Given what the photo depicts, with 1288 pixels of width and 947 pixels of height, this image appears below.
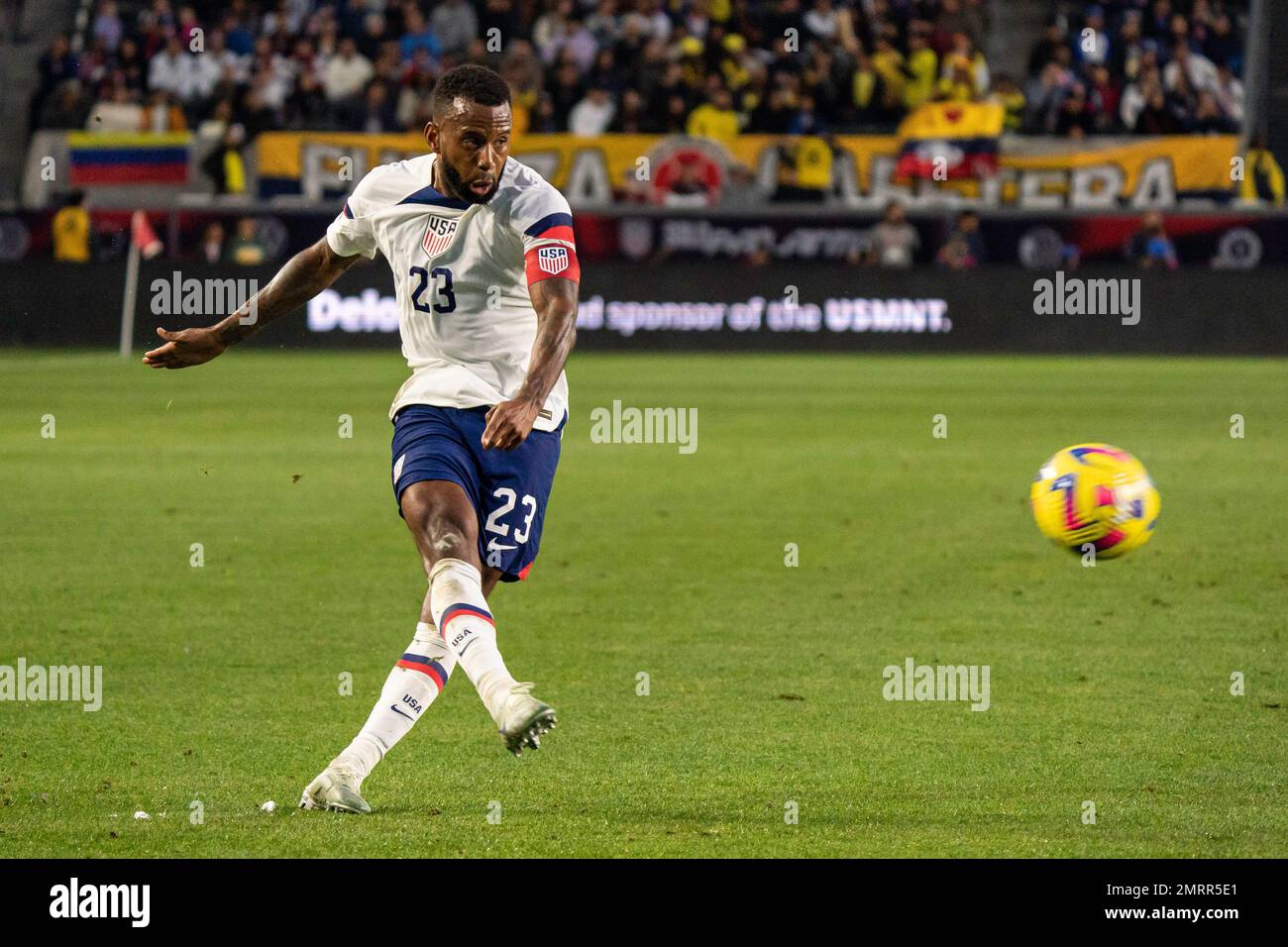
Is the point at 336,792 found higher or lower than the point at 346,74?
lower

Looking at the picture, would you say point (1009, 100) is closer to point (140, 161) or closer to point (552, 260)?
point (140, 161)

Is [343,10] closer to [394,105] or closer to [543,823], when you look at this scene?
[394,105]

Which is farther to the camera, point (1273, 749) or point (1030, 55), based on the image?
point (1030, 55)

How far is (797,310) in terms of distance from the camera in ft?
81.5

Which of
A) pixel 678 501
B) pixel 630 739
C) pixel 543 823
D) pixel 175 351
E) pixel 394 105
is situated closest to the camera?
pixel 543 823

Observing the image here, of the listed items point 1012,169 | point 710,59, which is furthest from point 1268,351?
point 710,59

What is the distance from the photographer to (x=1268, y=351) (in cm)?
2425

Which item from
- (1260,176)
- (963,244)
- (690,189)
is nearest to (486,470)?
(963,244)

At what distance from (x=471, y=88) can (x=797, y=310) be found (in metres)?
19.6

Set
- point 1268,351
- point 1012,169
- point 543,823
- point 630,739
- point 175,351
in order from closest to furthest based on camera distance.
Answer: point 543,823 → point 175,351 → point 630,739 → point 1268,351 → point 1012,169

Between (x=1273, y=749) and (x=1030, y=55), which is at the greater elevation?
(x=1030, y=55)

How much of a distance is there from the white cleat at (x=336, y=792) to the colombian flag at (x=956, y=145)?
2215cm

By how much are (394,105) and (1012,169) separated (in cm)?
905

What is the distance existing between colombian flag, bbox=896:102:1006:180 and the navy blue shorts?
21.7m
